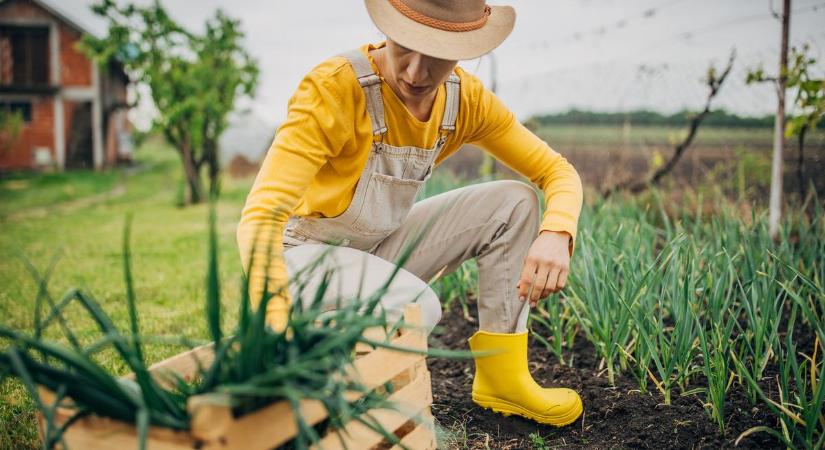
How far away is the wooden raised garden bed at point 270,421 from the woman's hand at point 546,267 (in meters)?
0.47

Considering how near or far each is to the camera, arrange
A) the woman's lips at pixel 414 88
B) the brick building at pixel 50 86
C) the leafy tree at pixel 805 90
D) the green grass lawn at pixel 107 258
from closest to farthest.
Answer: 1. the woman's lips at pixel 414 88
2. the green grass lawn at pixel 107 258
3. the leafy tree at pixel 805 90
4. the brick building at pixel 50 86

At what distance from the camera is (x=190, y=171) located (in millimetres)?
9125

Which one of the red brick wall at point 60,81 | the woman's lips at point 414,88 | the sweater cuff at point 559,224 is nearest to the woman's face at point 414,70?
the woman's lips at point 414,88

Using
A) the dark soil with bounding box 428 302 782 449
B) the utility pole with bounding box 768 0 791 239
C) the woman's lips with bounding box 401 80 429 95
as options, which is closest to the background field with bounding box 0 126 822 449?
the dark soil with bounding box 428 302 782 449

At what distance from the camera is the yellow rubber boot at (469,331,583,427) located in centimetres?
187

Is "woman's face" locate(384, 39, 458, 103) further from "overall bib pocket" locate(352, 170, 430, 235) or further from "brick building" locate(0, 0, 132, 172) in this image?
"brick building" locate(0, 0, 132, 172)

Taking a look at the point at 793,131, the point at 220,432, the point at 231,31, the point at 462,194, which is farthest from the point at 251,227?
the point at 231,31

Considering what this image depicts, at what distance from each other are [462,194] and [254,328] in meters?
1.23

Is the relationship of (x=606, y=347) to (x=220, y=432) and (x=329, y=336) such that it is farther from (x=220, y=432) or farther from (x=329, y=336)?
(x=220, y=432)

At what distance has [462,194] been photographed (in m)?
2.07

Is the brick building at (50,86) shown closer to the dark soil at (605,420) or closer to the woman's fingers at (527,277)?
the dark soil at (605,420)

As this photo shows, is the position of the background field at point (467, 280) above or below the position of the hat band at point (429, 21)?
below

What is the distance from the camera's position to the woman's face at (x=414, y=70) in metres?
1.56

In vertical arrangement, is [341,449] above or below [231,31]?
below
